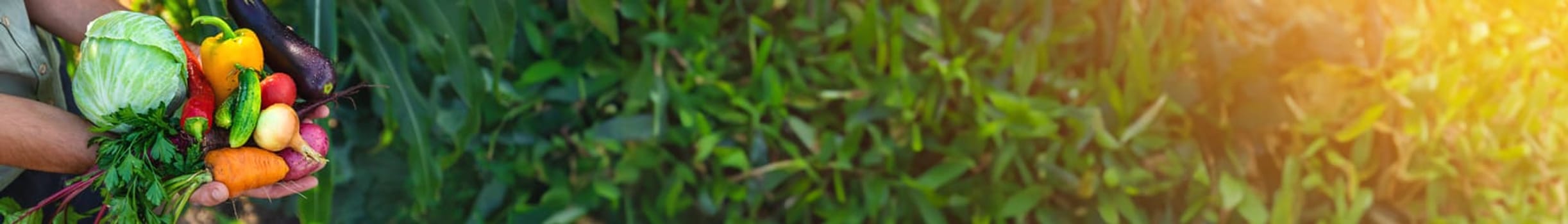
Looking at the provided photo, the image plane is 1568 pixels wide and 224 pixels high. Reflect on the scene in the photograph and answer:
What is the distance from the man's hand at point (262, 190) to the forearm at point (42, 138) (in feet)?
0.13

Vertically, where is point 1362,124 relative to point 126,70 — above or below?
below

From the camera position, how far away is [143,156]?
1.49ft

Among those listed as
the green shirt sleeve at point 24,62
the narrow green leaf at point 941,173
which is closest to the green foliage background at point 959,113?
the narrow green leaf at point 941,173

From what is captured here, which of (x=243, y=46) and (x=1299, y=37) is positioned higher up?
(x=243, y=46)

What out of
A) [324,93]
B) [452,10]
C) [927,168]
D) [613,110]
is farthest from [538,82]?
[324,93]

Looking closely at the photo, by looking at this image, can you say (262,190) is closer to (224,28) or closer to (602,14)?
(224,28)

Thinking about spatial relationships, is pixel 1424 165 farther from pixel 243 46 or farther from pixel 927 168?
pixel 243 46

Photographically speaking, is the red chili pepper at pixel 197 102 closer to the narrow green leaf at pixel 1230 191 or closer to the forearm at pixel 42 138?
the forearm at pixel 42 138

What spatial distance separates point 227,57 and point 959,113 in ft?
2.79

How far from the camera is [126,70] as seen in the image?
1.50 feet

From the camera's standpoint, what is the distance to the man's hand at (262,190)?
0.47m

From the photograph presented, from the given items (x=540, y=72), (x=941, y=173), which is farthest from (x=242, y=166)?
(x=941, y=173)

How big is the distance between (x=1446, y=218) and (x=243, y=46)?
129cm

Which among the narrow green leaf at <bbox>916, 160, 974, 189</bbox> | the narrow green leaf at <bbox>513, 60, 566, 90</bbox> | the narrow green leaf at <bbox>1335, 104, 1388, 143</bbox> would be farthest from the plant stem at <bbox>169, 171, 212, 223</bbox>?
the narrow green leaf at <bbox>1335, 104, 1388, 143</bbox>
